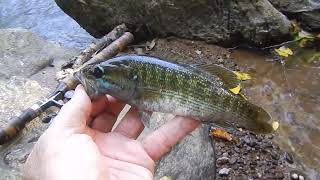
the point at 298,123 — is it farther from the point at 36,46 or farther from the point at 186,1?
the point at 36,46

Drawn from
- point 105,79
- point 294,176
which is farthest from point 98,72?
point 294,176

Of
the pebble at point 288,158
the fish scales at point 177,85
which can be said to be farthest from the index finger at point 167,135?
the pebble at point 288,158

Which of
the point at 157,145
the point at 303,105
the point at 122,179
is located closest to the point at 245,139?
the point at 303,105

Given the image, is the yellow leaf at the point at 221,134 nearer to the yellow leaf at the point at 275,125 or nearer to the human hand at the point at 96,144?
the yellow leaf at the point at 275,125

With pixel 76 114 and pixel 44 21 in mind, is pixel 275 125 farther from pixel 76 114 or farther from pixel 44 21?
pixel 44 21

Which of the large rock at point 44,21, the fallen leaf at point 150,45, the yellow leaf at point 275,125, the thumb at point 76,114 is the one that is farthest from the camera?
the large rock at point 44,21

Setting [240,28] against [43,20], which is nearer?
[240,28]
